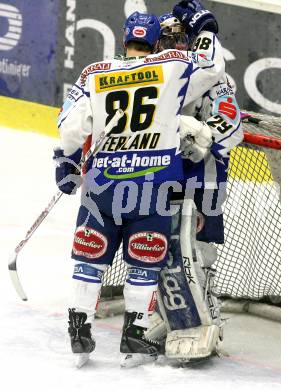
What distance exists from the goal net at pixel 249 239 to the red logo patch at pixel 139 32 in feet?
3.53

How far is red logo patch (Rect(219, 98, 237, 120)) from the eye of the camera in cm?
439

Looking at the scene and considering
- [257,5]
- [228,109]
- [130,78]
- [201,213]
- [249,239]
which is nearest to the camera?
[130,78]

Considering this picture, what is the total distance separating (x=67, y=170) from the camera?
438cm

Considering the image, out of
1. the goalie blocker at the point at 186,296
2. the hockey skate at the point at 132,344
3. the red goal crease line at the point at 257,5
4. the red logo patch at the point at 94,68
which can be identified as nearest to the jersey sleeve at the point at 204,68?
the red logo patch at the point at 94,68

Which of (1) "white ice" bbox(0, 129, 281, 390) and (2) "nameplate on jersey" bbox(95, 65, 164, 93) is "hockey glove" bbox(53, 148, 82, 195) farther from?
(1) "white ice" bbox(0, 129, 281, 390)

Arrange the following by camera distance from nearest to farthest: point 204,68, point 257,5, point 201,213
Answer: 1. point 204,68
2. point 201,213
3. point 257,5

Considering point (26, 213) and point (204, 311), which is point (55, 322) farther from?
point (26, 213)

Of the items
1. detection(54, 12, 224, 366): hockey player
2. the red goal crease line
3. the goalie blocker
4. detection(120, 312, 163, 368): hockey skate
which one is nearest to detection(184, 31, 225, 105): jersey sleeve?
detection(54, 12, 224, 366): hockey player

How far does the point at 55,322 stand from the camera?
4.94 metres

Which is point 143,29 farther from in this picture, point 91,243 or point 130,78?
point 91,243

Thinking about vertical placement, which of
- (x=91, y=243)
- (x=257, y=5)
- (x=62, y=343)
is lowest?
(x=62, y=343)

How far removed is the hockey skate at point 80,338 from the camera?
14.1 ft

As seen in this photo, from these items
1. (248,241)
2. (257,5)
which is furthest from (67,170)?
(257,5)

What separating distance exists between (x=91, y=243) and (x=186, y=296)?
45 cm
